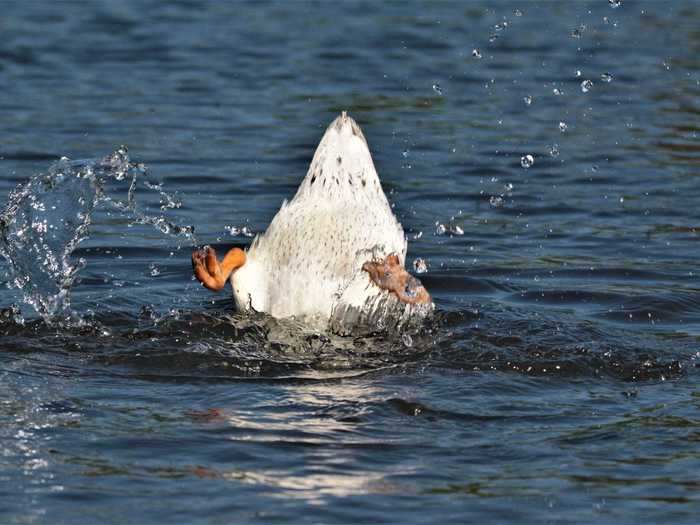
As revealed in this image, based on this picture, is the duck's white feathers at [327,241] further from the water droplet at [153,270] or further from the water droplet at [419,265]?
the water droplet at [153,270]

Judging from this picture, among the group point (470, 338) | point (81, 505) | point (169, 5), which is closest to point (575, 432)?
point (470, 338)

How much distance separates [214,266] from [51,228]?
184 centimetres

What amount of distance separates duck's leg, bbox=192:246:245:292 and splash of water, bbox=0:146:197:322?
3.04 ft

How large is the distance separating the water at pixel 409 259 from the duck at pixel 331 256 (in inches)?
7.8

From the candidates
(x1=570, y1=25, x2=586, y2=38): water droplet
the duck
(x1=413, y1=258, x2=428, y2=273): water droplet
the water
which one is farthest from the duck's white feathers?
(x1=570, y1=25, x2=586, y2=38): water droplet

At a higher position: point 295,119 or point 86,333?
point 295,119

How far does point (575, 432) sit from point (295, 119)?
23.8 ft

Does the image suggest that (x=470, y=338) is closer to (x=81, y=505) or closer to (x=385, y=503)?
(x=385, y=503)

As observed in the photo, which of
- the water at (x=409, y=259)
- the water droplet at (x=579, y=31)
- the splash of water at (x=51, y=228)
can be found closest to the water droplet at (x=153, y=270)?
the water at (x=409, y=259)

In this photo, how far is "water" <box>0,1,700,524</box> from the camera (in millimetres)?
5016

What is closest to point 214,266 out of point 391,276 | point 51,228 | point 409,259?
point 391,276

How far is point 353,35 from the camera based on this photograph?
16.0 meters

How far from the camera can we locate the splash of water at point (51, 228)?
286 inches

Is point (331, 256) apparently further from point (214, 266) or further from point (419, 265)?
point (419, 265)
